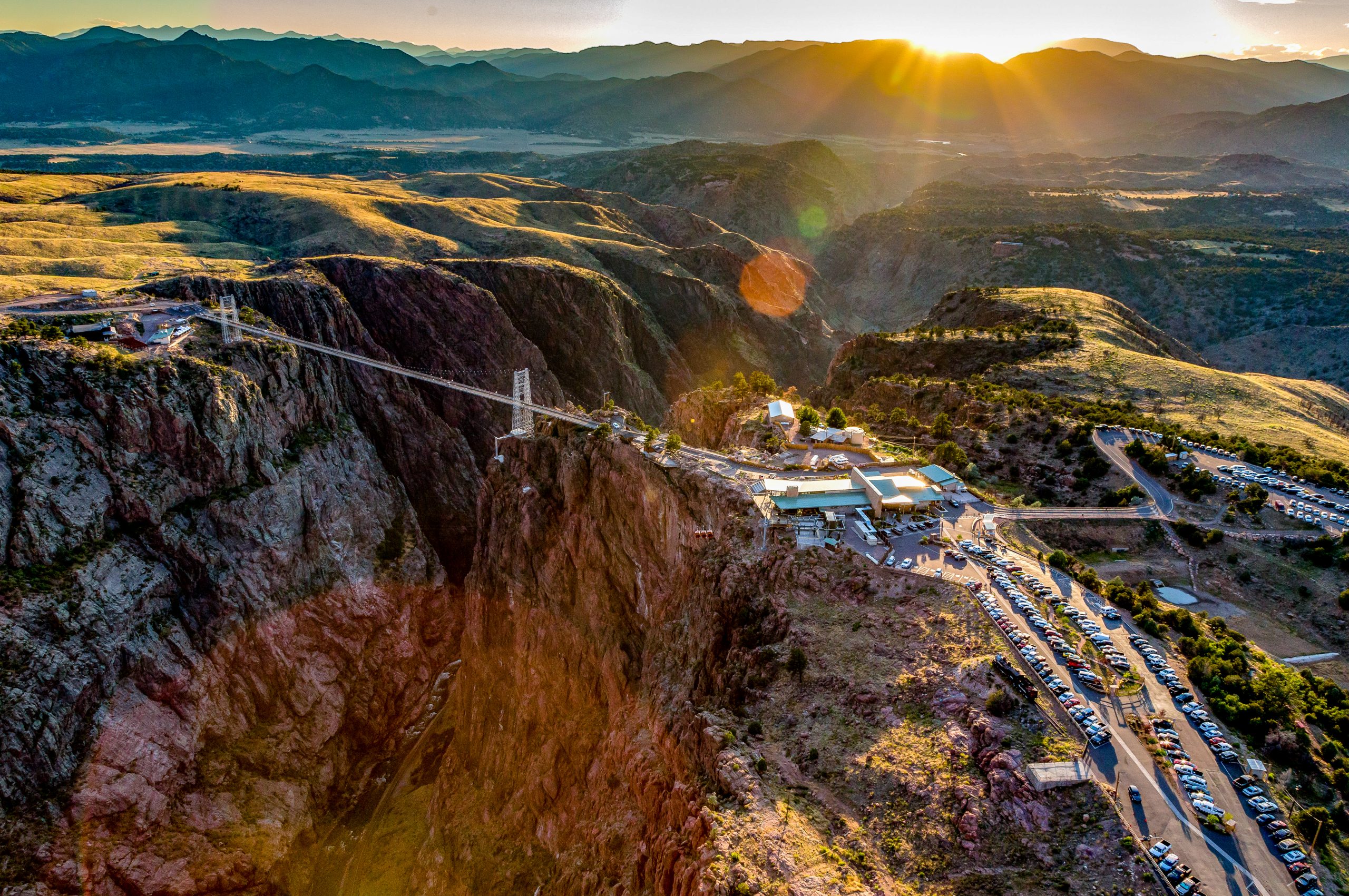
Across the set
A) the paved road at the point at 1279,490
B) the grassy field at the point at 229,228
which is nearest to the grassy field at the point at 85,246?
the grassy field at the point at 229,228

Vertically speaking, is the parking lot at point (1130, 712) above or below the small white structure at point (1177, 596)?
above

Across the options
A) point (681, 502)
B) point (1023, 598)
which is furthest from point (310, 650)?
point (1023, 598)

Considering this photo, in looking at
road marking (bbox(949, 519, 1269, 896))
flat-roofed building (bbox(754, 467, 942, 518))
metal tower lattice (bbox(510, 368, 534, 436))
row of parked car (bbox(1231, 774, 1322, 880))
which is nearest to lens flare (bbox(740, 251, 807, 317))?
metal tower lattice (bbox(510, 368, 534, 436))

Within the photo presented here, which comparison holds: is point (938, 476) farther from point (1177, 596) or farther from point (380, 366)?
point (380, 366)

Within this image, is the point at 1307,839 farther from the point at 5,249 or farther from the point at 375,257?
the point at 5,249

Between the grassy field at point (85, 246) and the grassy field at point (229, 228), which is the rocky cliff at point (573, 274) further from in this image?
the grassy field at point (85, 246)
